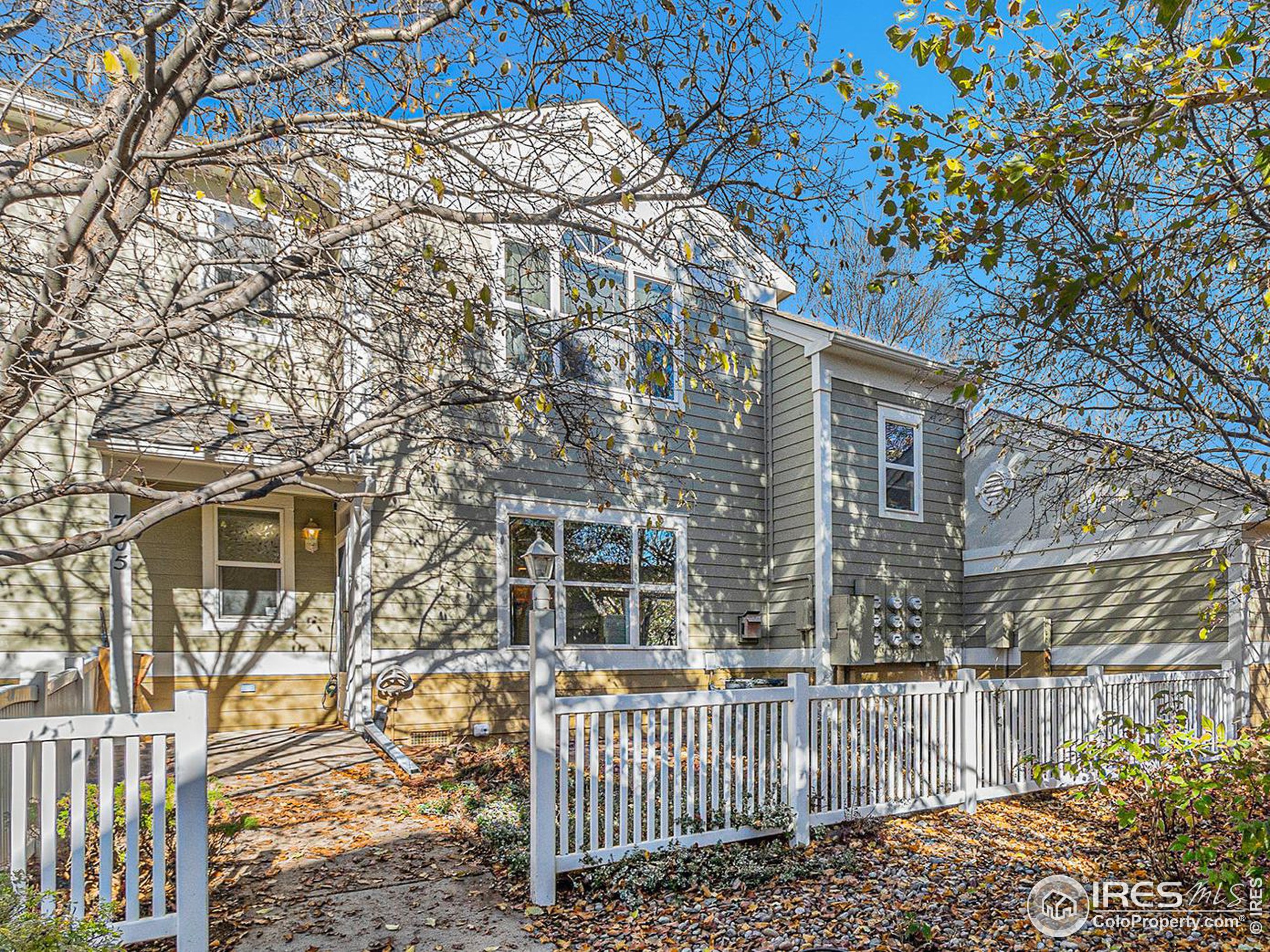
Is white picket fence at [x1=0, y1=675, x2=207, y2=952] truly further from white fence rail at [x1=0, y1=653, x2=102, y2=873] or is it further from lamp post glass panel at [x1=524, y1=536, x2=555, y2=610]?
lamp post glass panel at [x1=524, y1=536, x2=555, y2=610]

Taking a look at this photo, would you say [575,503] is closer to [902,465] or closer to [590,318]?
[902,465]

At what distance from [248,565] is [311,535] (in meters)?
0.68

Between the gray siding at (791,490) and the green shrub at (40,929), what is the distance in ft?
25.7

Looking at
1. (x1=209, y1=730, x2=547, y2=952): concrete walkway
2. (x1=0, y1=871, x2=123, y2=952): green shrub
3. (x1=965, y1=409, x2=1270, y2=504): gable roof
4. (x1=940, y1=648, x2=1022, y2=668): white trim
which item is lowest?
(x1=209, y1=730, x2=547, y2=952): concrete walkway

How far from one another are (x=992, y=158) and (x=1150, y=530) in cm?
675

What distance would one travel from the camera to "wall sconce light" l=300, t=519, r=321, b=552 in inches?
332

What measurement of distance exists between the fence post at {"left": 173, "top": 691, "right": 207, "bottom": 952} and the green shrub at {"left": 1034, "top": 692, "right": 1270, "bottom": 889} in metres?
4.20

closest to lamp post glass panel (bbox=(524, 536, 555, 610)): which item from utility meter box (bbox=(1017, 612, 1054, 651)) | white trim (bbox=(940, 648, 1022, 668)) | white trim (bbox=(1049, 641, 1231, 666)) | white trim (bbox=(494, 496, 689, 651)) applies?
white trim (bbox=(494, 496, 689, 651))

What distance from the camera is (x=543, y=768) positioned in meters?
4.32

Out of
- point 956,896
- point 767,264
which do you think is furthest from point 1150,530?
point 956,896

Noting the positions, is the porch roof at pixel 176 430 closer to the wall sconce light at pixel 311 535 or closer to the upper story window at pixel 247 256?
the upper story window at pixel 247 256

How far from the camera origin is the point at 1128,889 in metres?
4.43

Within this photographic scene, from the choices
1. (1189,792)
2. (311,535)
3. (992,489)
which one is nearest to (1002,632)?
(992,489)

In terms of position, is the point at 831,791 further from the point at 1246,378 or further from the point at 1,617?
the point at 1,617
